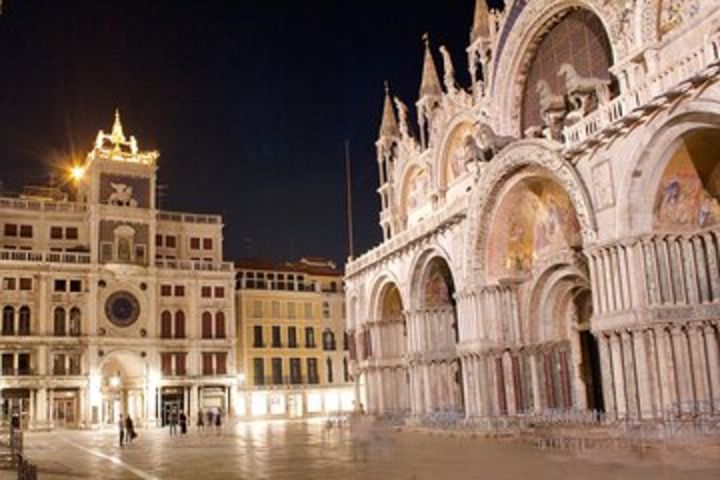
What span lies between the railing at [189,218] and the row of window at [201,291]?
7.46 metres

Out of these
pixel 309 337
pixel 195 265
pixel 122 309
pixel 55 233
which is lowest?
pixel 309 337

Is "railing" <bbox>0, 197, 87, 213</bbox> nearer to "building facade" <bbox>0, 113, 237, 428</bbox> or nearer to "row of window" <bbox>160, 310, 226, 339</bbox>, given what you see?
"building facade" <bbox>0, 113, 237, 428</bbox>

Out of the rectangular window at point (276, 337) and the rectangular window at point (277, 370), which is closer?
the rectangular window at point (277, 370)

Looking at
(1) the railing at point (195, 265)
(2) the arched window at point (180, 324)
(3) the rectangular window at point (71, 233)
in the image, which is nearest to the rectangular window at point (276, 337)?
(1) the railing at point (195, 265)

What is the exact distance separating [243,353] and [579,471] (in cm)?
6094

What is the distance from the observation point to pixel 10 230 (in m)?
69.9

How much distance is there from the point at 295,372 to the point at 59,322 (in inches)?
869

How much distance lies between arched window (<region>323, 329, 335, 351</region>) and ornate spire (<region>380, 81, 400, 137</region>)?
34.2 metres

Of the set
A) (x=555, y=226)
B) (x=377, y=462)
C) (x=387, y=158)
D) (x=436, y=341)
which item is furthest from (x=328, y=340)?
(x=377, y=462)

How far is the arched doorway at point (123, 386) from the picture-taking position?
69438 mm

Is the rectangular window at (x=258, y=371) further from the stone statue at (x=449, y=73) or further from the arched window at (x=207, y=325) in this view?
the stone statue at (x=449, y=73)

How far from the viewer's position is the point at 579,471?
17.5 metres

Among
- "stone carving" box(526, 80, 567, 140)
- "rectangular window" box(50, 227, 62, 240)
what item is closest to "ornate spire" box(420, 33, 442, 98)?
"stone carving" box(526, 80, 567, 140)

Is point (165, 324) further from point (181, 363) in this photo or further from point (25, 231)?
point (25, 231)
